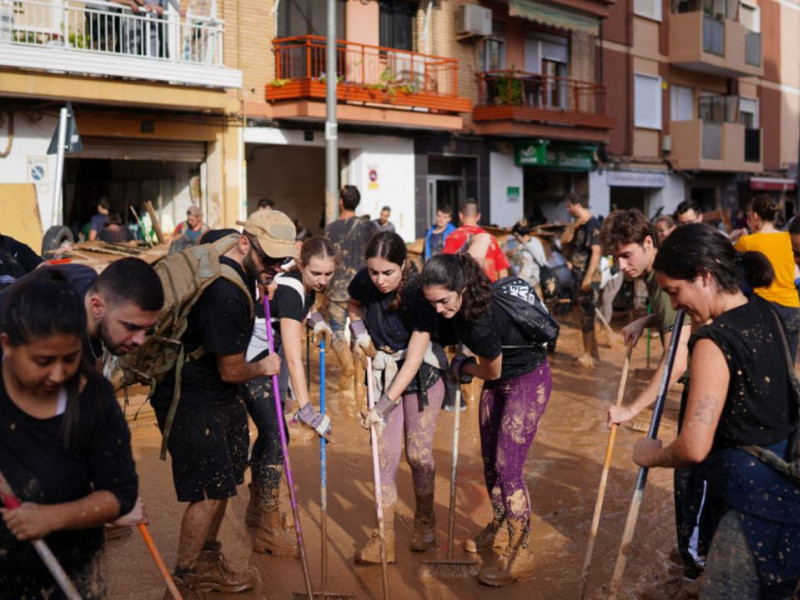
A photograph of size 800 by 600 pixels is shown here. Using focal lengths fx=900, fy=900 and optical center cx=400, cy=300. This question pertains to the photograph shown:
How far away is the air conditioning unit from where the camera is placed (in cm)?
1945

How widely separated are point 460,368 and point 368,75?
1393 centimetres

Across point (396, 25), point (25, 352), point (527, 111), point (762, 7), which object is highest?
point (762, 7)

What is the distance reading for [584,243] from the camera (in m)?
10.7

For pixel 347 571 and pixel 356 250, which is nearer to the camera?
pixel 347 571

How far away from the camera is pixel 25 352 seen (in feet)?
7.81

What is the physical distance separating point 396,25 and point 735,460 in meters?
17.2

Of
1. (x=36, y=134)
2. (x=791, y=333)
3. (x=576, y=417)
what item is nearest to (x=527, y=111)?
(x=36, y=134)

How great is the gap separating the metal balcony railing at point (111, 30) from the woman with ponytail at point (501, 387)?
9737 millimetres

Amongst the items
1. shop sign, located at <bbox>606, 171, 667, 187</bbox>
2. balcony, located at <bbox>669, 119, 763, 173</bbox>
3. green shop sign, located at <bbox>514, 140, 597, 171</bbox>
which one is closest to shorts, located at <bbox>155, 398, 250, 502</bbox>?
green shop sign, located at <bbox>514, 140, 597, 171</bbox>

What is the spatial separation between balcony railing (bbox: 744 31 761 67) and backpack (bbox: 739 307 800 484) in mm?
28111

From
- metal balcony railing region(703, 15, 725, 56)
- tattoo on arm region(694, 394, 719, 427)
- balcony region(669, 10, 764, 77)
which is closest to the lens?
tattoo on arm region(694, 394, 719, 427)

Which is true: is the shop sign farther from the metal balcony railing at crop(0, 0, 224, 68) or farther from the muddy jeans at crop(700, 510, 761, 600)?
the muddy jeans at crop(700, 510, 761, 600)

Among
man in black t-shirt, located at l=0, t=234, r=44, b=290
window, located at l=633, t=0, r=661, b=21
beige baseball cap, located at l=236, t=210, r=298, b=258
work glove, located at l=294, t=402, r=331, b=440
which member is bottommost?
work glove, located at l=294, t=402, r=331, b=440

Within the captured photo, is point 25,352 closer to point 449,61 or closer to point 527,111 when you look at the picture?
point 449,61
